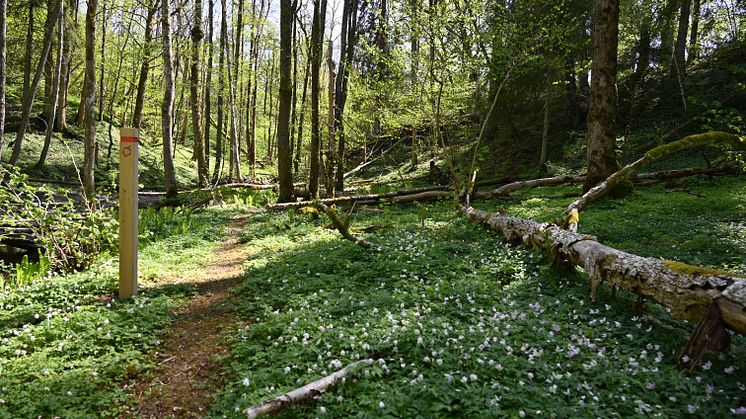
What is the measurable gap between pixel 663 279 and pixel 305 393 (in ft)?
12.6

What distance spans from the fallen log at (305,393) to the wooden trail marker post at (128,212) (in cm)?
384

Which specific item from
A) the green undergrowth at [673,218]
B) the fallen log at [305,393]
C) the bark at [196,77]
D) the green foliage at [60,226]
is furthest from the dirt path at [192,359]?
the bark at [196,77]

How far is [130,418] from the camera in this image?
361 centimetres

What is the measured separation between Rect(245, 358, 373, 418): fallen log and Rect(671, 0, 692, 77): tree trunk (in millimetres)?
23321

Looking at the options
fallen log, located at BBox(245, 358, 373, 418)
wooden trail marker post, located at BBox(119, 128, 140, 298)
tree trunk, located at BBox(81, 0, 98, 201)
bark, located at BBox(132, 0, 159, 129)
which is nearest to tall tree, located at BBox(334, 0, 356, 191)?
bark, located at BBox(132, 0, 159, 129)

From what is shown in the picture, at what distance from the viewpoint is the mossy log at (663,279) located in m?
3.66

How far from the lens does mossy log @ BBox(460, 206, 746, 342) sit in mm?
3656

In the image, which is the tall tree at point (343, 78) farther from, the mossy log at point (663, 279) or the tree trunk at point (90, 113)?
the mossy log at point (663, 279)

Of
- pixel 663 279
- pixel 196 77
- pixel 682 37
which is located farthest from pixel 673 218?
pixel 196 77

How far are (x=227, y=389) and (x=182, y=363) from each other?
40.2 inches

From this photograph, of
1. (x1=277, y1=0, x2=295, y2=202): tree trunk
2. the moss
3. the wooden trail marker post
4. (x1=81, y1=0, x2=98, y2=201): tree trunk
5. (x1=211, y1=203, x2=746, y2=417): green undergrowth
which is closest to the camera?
(x1=211, y1=203, x2=746, y2=417): green undergrowth

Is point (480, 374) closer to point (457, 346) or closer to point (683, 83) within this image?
point (457, 346)

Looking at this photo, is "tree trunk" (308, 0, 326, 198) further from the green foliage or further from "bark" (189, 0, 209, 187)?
the green foliage

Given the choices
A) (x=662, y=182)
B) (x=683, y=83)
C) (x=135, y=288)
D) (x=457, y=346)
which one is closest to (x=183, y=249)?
(x=135, y=288)
